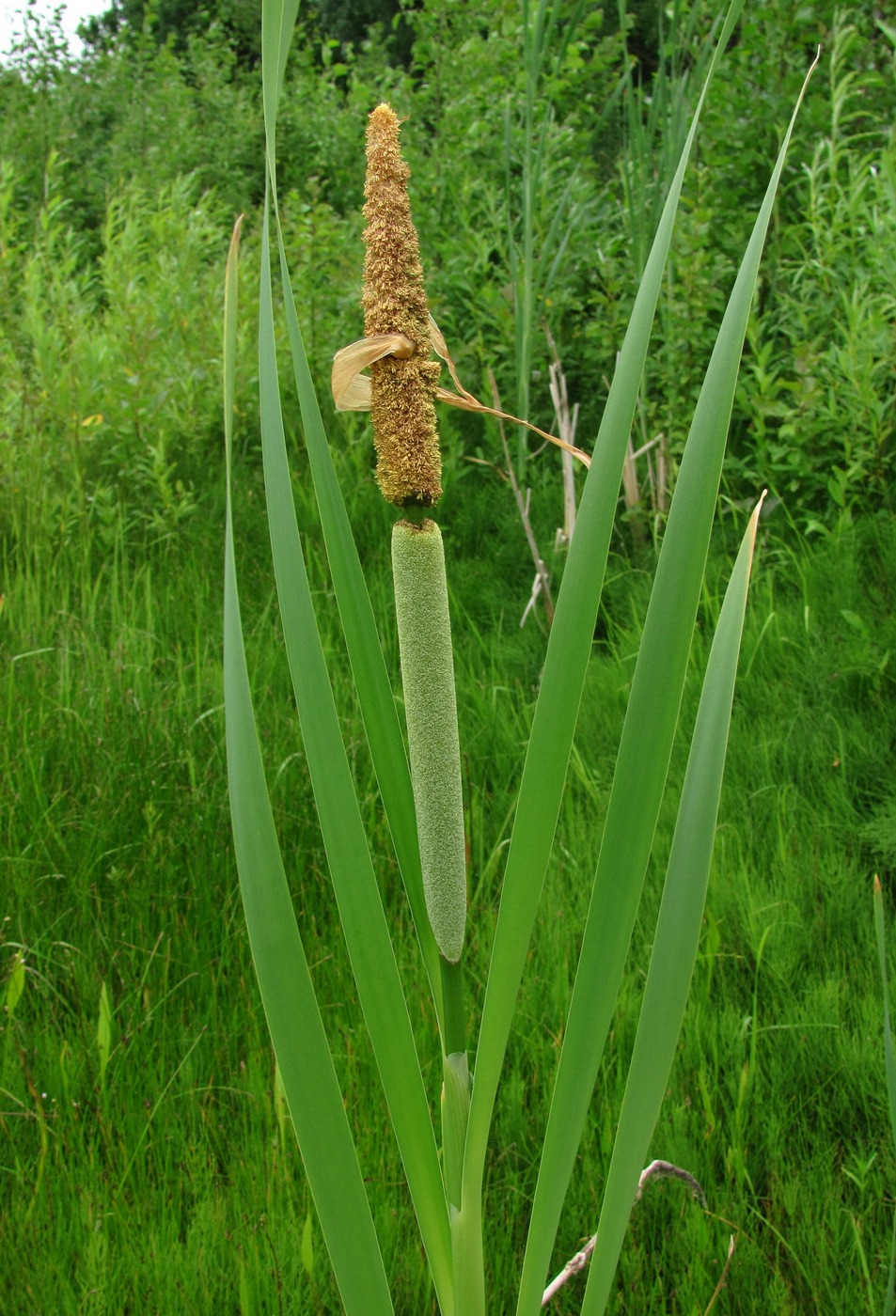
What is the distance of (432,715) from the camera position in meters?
0.66

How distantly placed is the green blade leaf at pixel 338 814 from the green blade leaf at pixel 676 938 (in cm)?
13

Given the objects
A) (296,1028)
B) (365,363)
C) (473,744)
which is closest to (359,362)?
(365,363)

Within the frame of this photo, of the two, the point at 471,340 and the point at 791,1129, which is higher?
the point at 471,340

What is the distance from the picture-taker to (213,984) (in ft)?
5.07

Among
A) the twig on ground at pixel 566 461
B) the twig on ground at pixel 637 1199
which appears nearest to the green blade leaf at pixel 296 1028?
the twig on ground at pixel 637 1199

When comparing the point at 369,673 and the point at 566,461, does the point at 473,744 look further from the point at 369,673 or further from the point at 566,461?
the point at 369,673

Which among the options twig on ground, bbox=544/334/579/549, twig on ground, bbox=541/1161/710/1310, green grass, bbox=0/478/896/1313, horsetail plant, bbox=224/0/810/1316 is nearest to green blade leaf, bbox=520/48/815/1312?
horsetail plant, bbox=224/0/810/1316

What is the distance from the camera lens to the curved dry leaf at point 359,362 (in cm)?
62

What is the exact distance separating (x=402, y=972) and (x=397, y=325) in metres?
1.13

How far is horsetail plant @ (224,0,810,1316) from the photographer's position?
623 millimetres

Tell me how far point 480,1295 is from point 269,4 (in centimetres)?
85

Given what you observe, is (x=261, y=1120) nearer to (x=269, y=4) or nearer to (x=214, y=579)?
(x=269, y=4)

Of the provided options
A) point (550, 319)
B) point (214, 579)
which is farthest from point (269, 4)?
point (550, 319)

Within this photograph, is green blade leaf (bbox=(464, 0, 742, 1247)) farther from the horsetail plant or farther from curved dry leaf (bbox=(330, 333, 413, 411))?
curved dry leaf (bbox=(330, 333, 413, 411))
